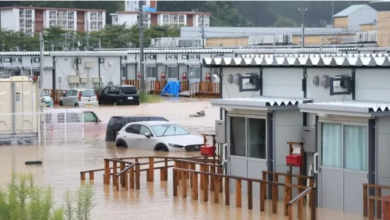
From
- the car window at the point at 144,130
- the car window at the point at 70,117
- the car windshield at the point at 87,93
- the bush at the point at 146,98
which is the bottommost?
the car window at the point at 144,130

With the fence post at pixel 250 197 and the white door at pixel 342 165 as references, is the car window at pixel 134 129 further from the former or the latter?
the white door at pixel 342 165

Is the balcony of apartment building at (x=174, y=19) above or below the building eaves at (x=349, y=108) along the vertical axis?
above

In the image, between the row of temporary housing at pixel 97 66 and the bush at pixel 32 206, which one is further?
Result: the row of temporary housing at pixel 97 66

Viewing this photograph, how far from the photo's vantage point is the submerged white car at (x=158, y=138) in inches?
1308

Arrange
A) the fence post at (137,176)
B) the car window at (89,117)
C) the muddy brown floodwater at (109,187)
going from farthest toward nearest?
the car window at (89,117), the fence post at (137,176), the muddy brown floodwater at (109,187)

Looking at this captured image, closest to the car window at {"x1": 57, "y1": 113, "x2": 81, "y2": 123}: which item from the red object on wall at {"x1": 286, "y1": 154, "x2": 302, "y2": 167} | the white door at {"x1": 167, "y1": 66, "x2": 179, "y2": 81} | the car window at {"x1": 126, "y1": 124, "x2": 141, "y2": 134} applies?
the car window at {"x1": 126, "y1": 124, "x2": 141, "y2": 134}

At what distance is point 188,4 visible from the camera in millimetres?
186500

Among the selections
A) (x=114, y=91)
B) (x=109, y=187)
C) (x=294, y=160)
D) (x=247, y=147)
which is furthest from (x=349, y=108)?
(x=114, y=91)

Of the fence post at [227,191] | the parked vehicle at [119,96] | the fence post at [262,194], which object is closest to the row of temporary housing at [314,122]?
the fence post at [262,194]

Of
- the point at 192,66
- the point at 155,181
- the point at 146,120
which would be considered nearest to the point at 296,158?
the point at 155,181

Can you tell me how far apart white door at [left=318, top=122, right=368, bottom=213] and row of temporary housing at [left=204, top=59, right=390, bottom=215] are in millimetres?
21

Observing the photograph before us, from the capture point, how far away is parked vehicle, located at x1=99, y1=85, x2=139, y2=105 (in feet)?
201

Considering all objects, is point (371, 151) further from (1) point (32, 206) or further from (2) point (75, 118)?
(2) point (75, 118)

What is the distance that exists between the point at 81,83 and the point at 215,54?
34.0 feet
